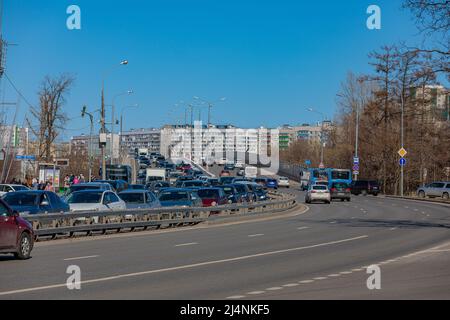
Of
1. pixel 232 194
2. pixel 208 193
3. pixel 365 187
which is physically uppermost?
pixel 208 193

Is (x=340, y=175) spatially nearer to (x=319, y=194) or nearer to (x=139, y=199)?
(x=319, y=194)

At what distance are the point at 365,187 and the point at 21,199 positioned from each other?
2255 inches

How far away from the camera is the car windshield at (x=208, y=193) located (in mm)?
39938

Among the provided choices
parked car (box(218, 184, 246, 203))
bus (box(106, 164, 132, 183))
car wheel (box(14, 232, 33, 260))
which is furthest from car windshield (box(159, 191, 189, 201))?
bus (box(106, 164, 132, 183))

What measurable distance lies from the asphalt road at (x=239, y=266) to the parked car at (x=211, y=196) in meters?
10.6

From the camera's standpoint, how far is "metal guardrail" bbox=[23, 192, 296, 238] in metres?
24.4

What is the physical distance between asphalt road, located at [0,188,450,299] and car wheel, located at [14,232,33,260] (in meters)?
0.30

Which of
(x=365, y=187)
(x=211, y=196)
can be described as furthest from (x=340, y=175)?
(x=211, y=196)

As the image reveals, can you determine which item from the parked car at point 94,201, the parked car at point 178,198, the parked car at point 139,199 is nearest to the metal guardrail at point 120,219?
the parked car at point 94,201

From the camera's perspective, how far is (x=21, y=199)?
84.7 feet

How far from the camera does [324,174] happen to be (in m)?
82.2
